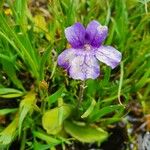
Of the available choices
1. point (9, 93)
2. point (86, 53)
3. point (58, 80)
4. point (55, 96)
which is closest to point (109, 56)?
point (86, 53)

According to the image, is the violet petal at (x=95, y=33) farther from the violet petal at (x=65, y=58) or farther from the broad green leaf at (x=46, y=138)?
the broad green leaf at (x=46, y=138)

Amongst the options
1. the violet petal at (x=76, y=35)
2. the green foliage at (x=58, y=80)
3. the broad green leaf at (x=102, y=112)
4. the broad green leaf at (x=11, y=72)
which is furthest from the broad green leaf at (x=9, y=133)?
the violet petal at (x=76, y=35)

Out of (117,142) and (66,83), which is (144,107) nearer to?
(117,142)

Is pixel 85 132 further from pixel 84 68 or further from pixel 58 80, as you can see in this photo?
pixel 84 68

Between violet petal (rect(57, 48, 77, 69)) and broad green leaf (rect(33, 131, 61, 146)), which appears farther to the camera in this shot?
broad green leaf (rect(33, 131, 61, 146))

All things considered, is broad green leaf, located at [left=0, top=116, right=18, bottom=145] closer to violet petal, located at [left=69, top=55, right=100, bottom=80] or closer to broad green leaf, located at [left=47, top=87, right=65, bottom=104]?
broad green leaf, located at [left=47, top=87, right=65, bottom=104]

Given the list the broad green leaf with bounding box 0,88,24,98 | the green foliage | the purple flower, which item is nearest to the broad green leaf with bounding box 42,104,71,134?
the green foliage

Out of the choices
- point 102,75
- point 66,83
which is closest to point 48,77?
point 66,83

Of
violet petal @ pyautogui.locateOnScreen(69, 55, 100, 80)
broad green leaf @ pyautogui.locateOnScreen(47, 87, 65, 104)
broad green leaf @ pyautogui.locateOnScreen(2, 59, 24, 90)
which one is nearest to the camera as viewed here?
violet petal @ pyautogui.locateOnScreen(69, 55, 100, 80)
